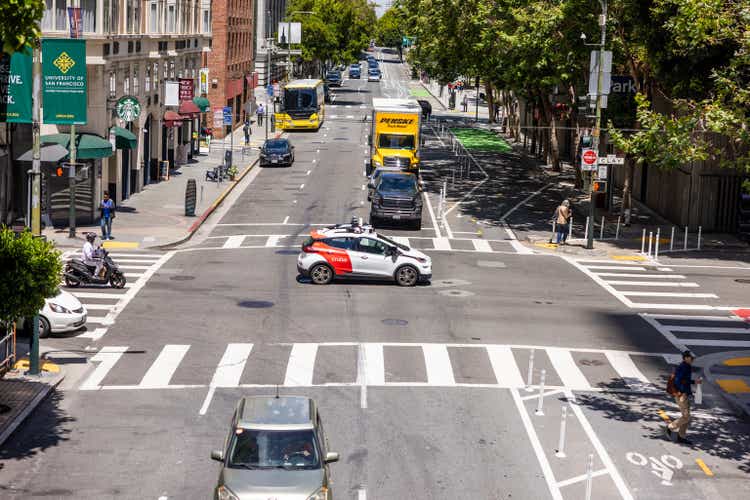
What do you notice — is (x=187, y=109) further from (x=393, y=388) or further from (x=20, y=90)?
(x=393, y=388)

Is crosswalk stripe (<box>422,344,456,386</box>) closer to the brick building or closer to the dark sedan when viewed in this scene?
the dark sedan

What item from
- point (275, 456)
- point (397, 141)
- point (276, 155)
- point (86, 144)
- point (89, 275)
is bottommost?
point (89, 275)

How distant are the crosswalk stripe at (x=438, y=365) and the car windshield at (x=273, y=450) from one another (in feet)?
25.6

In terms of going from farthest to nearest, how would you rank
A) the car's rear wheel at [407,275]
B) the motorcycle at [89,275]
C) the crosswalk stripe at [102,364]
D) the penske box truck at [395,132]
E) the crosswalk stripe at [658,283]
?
the penske box truck at [395,132], the crosswalk stripe at [658,283], the car's rear wheel at [407,275], the motorcycle at [89,275], the crosswalk stripe at [102,364]

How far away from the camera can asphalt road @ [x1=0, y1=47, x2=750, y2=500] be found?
57.0 ft

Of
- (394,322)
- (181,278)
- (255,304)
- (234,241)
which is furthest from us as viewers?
(234,241)

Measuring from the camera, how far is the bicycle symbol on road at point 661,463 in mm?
17984

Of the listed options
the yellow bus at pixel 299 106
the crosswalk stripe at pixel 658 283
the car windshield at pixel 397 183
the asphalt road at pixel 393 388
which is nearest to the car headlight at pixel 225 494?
the asphalt road at pixel 393 388

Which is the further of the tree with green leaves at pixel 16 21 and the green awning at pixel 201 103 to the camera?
the green awning at pixel 201 103

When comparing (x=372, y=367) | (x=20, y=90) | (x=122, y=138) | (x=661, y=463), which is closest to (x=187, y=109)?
(x=122, y=138)

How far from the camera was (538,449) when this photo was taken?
18.8 meters

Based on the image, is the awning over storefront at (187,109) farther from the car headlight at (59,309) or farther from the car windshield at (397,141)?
the car headlight at (59,309)

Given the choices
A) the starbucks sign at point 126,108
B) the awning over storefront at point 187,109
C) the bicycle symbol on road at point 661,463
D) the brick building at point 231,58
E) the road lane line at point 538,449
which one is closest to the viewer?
the road lane line at point 538,449

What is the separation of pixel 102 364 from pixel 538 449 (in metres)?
10.2
